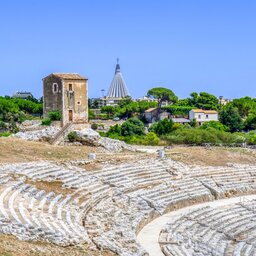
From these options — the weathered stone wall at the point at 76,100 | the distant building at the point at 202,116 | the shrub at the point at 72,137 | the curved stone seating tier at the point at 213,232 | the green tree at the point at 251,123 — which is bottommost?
the curved stone seating tier at the point at 213,232

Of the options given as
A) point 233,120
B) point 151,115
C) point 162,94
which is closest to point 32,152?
point 233,120

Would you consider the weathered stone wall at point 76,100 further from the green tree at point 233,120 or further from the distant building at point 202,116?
the distant building at point 202,116

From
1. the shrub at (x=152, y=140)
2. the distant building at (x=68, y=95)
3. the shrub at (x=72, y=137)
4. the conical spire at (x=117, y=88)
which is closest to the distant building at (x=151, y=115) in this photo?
the shrub at (x=152, y=140)

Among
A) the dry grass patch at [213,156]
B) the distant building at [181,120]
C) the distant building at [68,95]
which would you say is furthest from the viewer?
the distant building at [181,120]

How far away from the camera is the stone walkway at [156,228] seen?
19114 millimetres

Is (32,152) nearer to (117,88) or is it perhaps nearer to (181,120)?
(181,120)

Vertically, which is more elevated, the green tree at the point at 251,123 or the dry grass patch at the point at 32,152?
the green tree at the point at 251,123

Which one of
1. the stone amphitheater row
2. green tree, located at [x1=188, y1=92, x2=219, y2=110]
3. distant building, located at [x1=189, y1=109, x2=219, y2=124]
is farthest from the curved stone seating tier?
green tree, located at [x1=188, y1=92, x2=219, y2=110]

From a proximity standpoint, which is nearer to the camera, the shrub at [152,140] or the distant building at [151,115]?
the shrub at [152,140]

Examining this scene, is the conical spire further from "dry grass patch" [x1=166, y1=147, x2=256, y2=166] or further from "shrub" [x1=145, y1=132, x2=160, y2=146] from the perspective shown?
"dry grass patch" [x1=166, y1=147, x2=256, y2=166]

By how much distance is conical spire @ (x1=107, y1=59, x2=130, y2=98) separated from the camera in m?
135

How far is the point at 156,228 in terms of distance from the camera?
73.7ft

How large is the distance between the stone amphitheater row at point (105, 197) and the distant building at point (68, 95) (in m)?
16.1

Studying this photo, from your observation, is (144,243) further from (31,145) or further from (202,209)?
(31,145)
